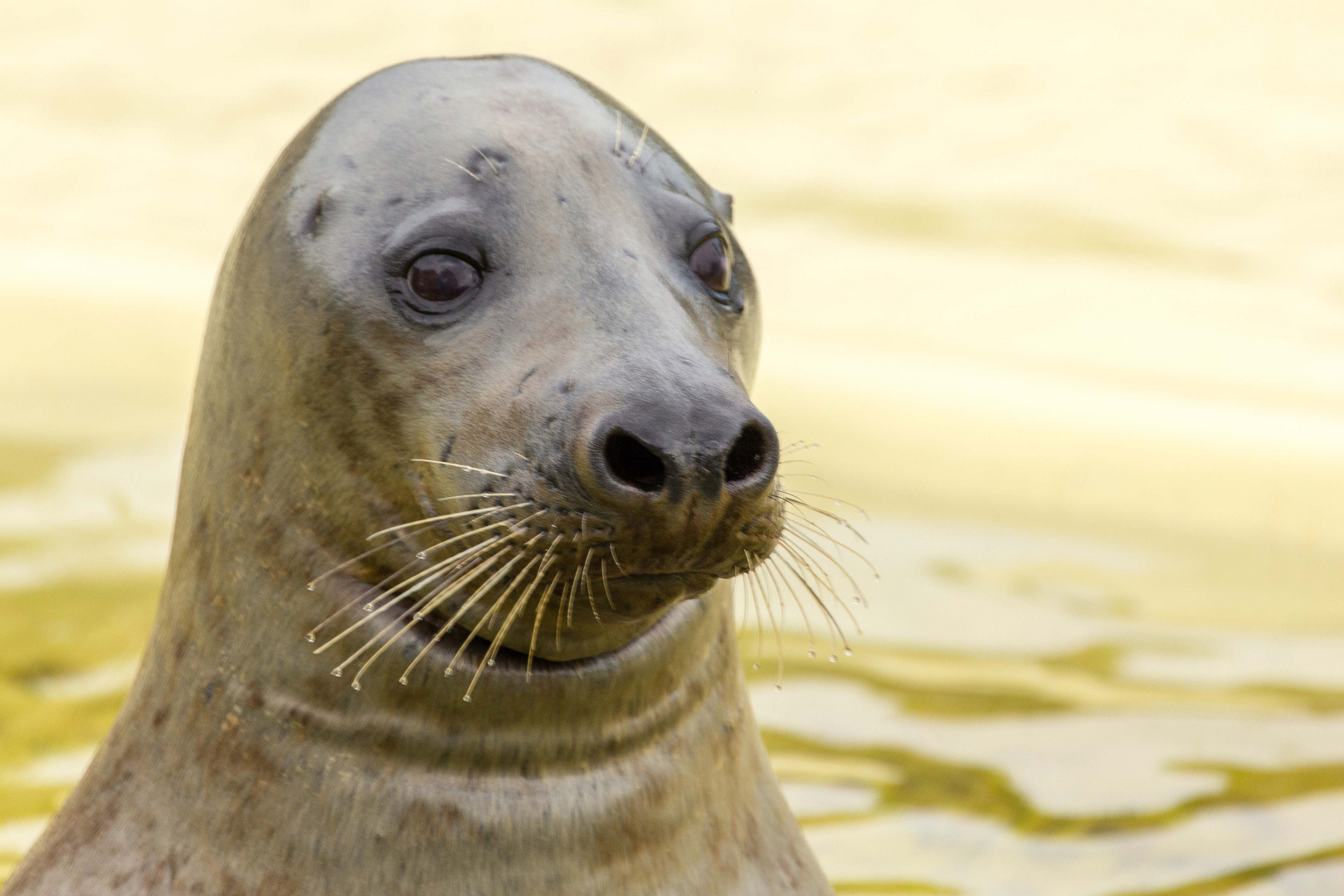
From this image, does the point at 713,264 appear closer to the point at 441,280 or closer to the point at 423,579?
the point at 441,280

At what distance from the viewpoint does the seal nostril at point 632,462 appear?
6.20 ft

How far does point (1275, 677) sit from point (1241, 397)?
338cm

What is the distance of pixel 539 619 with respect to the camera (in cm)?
208

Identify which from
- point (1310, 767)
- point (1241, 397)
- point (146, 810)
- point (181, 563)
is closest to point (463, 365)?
point (181, 563)

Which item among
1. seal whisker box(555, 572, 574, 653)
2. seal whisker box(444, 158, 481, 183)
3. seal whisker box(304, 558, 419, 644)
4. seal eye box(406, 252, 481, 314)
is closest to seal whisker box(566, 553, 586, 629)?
seal whisker box(555, 572, 574, 653)

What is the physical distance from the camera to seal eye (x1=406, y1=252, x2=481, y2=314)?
2170mm

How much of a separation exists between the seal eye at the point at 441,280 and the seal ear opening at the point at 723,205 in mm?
466

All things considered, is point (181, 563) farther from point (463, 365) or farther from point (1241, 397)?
point (1241, 397)

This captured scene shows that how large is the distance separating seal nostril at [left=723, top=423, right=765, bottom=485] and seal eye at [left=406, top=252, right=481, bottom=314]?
1.50 ft

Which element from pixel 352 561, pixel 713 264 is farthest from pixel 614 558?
pixel 713 264

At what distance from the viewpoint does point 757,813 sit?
250cm

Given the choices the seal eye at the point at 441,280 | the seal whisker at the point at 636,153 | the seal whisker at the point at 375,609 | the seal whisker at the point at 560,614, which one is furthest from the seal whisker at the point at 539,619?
the seal whisker at the point at 636,153

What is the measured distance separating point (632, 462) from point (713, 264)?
51 cm

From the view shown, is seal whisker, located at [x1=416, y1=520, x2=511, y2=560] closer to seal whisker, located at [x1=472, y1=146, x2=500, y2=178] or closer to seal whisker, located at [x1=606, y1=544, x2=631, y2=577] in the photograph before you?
seal whisker, located at [x1=606, y1=544, x2=631, y2=577]
